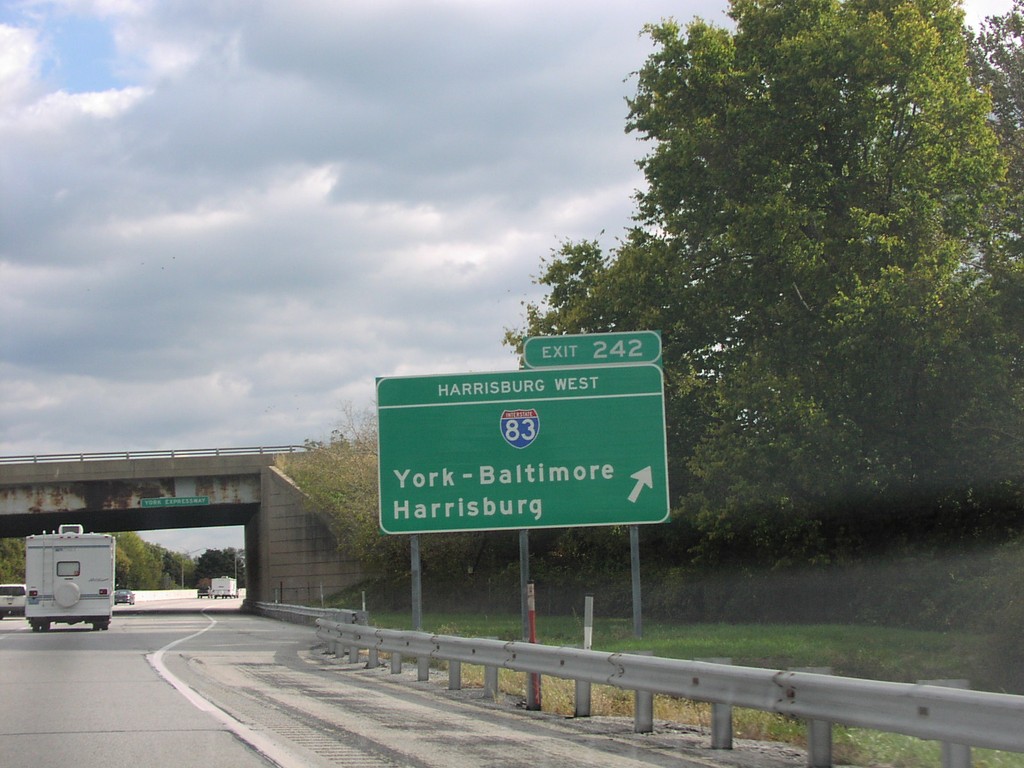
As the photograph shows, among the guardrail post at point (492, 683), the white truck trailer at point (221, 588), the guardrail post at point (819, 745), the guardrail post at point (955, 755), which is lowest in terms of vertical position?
the white truck trailer at point (221, 588)

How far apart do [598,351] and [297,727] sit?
9884mm

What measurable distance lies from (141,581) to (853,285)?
520 feet

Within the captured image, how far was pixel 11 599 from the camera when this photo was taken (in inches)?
2362

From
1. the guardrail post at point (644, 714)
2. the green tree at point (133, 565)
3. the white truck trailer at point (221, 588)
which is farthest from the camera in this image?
the green tree at point (133, 565)

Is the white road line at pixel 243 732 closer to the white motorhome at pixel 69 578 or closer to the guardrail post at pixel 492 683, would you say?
the guardrail post at pixel 492 683

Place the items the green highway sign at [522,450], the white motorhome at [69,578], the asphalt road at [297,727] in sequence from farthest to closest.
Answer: the white motorhome at [69,578] < the green highway sign at [522,450] < the asphalt road at [297,727]

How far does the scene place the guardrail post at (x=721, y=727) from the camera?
9.67 meters

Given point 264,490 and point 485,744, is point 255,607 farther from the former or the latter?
point 485,744

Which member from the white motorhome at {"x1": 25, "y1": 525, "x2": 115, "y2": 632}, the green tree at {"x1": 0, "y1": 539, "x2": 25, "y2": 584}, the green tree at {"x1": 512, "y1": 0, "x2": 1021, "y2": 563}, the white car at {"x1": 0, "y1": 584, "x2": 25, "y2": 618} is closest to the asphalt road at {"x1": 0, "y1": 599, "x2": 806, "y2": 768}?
the green tree at {"x1": 512, "y1": 0, "x2": 1021, "y2": 563}

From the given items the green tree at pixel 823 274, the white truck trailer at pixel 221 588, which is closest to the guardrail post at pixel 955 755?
the green tree at pixel 823 274

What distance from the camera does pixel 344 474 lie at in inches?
2133

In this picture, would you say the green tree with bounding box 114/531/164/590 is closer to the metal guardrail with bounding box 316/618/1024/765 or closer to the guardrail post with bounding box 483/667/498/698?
the guardrail post with bounding box 483/667/498/698

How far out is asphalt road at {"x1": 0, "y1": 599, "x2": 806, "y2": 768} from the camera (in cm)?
912

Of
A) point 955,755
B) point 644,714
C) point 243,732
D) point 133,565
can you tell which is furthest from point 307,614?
point 133,565
